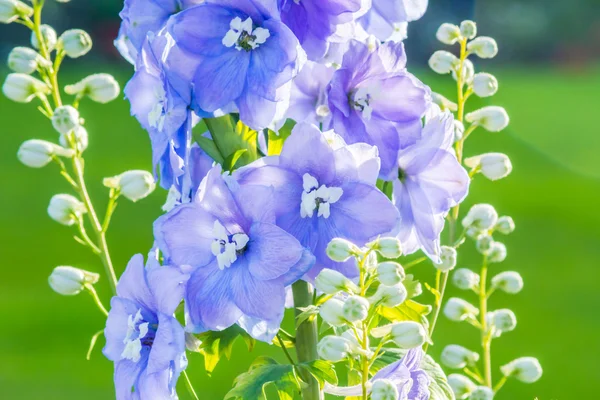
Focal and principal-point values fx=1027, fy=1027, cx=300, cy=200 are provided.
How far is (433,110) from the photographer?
816 millimetres

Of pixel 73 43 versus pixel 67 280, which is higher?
pixel 73 43

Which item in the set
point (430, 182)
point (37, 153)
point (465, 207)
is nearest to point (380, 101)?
point (430, 182)

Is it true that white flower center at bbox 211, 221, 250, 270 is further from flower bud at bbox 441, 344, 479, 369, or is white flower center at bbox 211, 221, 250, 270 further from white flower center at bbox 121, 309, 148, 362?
flower bud at bbox 441, 344, 479, 369

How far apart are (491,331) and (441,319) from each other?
2.92 m

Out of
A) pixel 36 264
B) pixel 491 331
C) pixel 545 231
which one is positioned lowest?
pixel 36 264

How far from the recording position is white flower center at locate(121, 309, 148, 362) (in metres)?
0.75

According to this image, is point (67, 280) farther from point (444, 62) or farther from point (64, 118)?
point (444, 62)

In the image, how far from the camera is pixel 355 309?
2.22 ft

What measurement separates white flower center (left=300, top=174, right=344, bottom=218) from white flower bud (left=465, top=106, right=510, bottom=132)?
0.99 feet

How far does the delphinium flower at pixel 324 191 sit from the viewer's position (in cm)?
73

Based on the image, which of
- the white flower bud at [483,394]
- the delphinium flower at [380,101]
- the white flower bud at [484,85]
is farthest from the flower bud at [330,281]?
the white flower bud at [484,85]

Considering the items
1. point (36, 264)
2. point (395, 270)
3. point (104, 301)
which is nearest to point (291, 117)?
point (395, 270)

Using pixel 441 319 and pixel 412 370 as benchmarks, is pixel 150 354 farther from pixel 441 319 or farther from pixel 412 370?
pixel 441 319

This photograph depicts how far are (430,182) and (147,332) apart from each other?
0.25m
